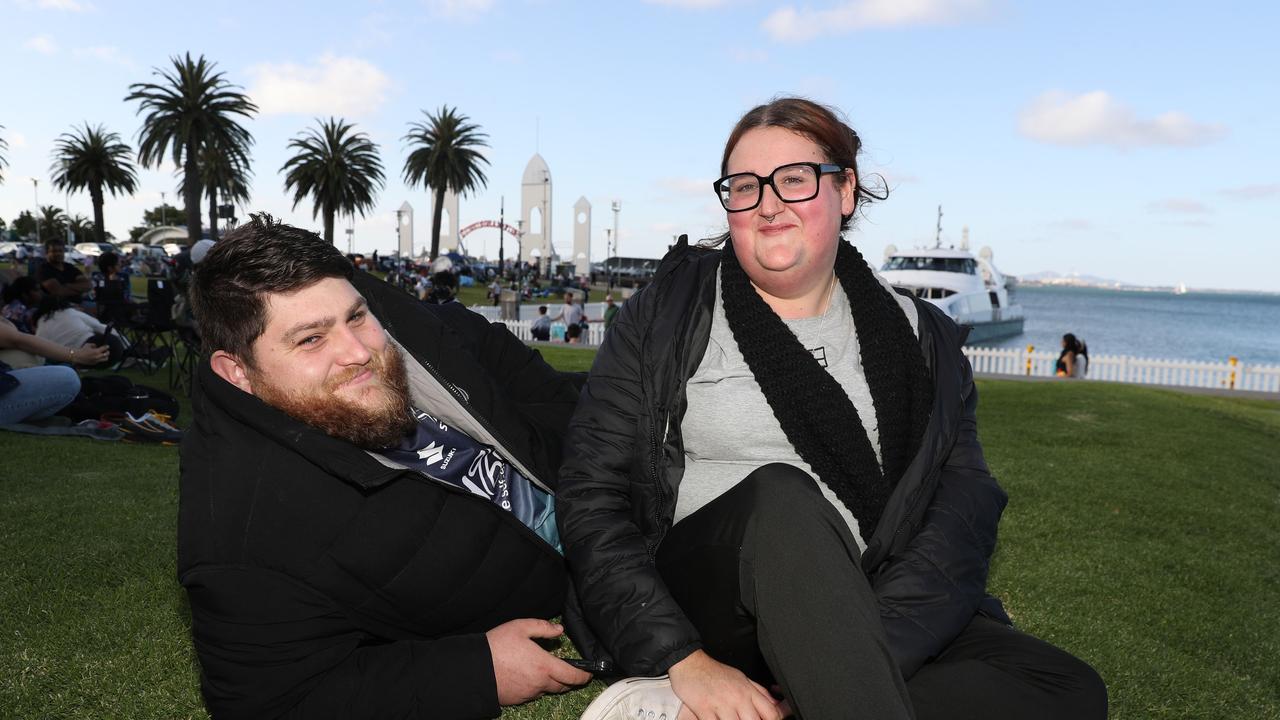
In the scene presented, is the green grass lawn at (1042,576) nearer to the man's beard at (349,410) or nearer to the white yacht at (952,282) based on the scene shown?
the man's beard at (349,410)

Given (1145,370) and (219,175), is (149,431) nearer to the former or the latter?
(1145,370)

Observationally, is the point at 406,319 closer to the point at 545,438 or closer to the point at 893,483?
the point at 545,438

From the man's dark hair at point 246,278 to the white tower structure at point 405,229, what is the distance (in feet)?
349

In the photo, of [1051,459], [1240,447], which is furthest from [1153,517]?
[1240,447]

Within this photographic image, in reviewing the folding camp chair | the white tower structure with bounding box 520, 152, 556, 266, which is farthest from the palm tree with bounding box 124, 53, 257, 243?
the white tower structure with bounding box 520, 152, 556, 266

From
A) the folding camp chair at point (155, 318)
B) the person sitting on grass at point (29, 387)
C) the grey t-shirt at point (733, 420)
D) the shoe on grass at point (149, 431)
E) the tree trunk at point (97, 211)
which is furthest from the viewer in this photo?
the tree trunk at point (97, 211)

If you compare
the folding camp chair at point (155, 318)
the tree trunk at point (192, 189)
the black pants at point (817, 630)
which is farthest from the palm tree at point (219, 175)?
the black pants at point (817, 630)

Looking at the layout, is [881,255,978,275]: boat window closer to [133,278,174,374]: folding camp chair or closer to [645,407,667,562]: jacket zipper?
[133,278,174,374]: folding camp chair

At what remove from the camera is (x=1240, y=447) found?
7684mm

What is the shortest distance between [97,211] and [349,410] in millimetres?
61018

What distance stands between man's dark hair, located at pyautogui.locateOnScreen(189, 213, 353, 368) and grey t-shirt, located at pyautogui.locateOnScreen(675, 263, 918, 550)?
1.10 metres

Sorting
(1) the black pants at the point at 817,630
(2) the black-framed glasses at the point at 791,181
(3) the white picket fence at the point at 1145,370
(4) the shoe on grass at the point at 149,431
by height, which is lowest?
(3) the white picket fence at the point at 1145,370

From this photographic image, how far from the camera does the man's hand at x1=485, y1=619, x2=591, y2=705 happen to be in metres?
2.16

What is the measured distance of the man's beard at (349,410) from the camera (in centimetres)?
216
